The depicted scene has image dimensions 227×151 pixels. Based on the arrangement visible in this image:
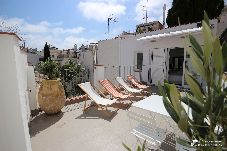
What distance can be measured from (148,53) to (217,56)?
41.4 ft

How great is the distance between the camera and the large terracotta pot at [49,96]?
662cm

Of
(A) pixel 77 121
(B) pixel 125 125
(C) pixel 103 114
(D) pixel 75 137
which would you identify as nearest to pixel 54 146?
(D) pixel 75 137

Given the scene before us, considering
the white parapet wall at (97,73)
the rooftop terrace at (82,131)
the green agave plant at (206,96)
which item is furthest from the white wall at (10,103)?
the white parapet wall at (97,73)

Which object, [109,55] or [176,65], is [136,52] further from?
[176,65]

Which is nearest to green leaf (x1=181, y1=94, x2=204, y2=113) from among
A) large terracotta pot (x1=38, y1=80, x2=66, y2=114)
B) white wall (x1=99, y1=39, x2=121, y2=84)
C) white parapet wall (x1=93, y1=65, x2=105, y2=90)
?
large terracotta pot (x1=38, y1=80, x2=66, y2=114)

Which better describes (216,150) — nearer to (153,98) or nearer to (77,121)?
(153,98)

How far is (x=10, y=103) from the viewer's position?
3.17 metres

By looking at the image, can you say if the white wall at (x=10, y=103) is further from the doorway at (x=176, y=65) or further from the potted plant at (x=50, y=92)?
the doorway at (x=176, y=65)

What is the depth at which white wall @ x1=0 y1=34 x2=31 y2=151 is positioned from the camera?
313 centimetres

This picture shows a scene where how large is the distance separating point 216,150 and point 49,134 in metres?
4.64

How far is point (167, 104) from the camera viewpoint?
1.88 meters

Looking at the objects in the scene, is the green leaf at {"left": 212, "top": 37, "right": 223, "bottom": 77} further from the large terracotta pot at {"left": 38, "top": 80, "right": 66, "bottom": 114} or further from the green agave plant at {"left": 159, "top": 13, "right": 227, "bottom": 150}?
the large terracotta pot at {"left": 38, "top": 80, "right": 66, "bottom": 114}

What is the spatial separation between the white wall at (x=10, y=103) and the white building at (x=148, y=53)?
8671 millimetres

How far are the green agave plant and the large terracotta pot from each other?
5326 mm
